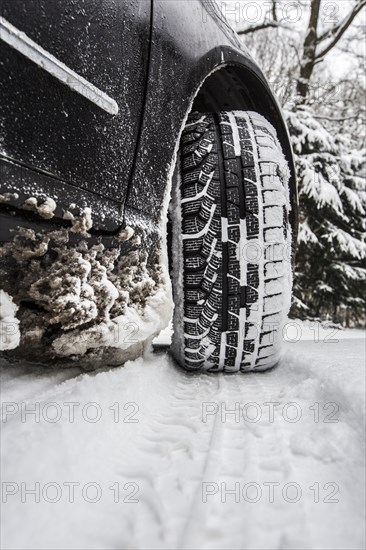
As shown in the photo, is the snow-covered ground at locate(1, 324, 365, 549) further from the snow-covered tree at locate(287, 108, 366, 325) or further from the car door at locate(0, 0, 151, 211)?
the snow-covered tree at locate(287, 108, 366, 325)

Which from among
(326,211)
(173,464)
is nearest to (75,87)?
(173,464)

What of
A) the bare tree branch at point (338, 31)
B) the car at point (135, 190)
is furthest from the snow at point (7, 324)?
the bare tree branch at point (338, 31)

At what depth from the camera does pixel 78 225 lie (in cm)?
77

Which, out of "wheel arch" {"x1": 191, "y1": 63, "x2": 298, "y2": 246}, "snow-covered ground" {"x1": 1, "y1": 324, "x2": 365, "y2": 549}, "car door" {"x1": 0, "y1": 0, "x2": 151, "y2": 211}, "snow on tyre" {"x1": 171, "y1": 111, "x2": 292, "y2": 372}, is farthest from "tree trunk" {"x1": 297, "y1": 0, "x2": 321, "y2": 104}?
"snow-covered ground" {"x1": 1, "y1": 324, "x2": 365, "y2": 549}

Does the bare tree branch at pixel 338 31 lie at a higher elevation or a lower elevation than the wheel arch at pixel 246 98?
higher

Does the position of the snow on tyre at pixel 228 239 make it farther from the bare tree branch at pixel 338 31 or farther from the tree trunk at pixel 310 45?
the bare tree branch at pixel 338 31

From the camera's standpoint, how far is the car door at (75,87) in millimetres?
606

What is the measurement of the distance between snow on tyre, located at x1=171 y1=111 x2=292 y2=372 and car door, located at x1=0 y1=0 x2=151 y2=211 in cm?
32

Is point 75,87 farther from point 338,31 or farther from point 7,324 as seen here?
point 338,31

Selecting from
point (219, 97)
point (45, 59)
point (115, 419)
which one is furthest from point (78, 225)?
point (219, 97)

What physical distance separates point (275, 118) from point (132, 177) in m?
0.76

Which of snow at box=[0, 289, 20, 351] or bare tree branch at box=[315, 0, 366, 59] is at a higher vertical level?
bare tree branch at box=[315, 0, 366, 59]

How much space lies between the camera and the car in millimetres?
661

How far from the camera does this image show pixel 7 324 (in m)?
0.69
